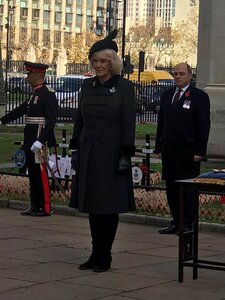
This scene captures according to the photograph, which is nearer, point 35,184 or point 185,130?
point 185,130

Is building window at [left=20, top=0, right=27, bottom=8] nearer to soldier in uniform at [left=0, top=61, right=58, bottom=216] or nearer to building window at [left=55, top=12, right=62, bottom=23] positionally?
building window at [left=55, top=12, right=62, bottom=23]

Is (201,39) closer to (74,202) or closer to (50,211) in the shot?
(50,211)

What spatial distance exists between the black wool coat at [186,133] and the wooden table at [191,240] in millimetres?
2609

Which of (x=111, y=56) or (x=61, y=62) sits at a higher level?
(x=111, y=56)

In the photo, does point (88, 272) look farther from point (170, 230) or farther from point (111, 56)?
point (170, 230)

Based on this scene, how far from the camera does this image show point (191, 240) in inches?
Answer: 353

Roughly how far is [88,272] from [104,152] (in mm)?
1167

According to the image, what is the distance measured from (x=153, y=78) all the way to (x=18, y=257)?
5632 cm

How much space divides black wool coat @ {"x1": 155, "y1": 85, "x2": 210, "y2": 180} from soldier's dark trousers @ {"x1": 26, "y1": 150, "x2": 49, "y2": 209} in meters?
2.44

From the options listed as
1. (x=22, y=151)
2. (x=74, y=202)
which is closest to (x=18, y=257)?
(x=74, y=202)

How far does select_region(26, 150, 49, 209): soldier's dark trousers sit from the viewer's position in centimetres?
1348

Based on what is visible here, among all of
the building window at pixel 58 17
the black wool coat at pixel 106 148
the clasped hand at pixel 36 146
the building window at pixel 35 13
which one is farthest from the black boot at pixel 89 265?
the building window at pixel 58 17

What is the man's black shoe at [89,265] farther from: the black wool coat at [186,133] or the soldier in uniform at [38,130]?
the soldier in uniform at [38,130]

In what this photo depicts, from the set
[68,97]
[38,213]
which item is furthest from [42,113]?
[68,97]
